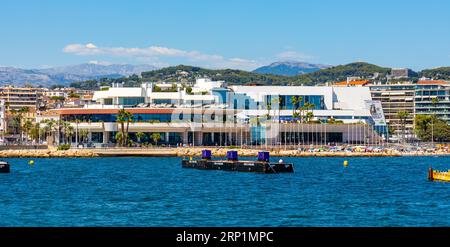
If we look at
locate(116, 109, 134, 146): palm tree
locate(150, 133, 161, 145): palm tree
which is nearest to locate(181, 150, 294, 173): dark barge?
locate(116, 109, 134, 146): palm tree

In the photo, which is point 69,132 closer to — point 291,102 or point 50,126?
point 50,126

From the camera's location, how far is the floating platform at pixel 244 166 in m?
93.6

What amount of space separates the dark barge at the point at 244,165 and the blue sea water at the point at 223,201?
7.63 metres

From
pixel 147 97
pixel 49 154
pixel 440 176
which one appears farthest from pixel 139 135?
pixel 440 176

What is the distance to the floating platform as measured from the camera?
93.6 m

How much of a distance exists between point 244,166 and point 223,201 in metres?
42.3

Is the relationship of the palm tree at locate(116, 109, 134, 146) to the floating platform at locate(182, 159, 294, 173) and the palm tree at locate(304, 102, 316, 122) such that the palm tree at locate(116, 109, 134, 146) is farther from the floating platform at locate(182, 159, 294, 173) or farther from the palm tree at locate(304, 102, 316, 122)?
the floating platform at locate(182, 159, 294, 173)

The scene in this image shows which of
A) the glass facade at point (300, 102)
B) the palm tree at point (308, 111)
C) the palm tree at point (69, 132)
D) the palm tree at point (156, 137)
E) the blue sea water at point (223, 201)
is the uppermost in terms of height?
the glass facade at point (300, 102)

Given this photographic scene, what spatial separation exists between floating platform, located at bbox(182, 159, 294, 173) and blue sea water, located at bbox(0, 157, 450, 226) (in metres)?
7.57

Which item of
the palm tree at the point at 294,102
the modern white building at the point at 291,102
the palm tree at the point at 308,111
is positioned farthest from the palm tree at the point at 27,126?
the palm tree at the point at 308,111

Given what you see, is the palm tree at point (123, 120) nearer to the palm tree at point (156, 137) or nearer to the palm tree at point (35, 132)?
the palm tree at point (156, 137)

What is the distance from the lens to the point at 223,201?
55.5 metres

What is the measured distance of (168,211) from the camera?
48.5m
